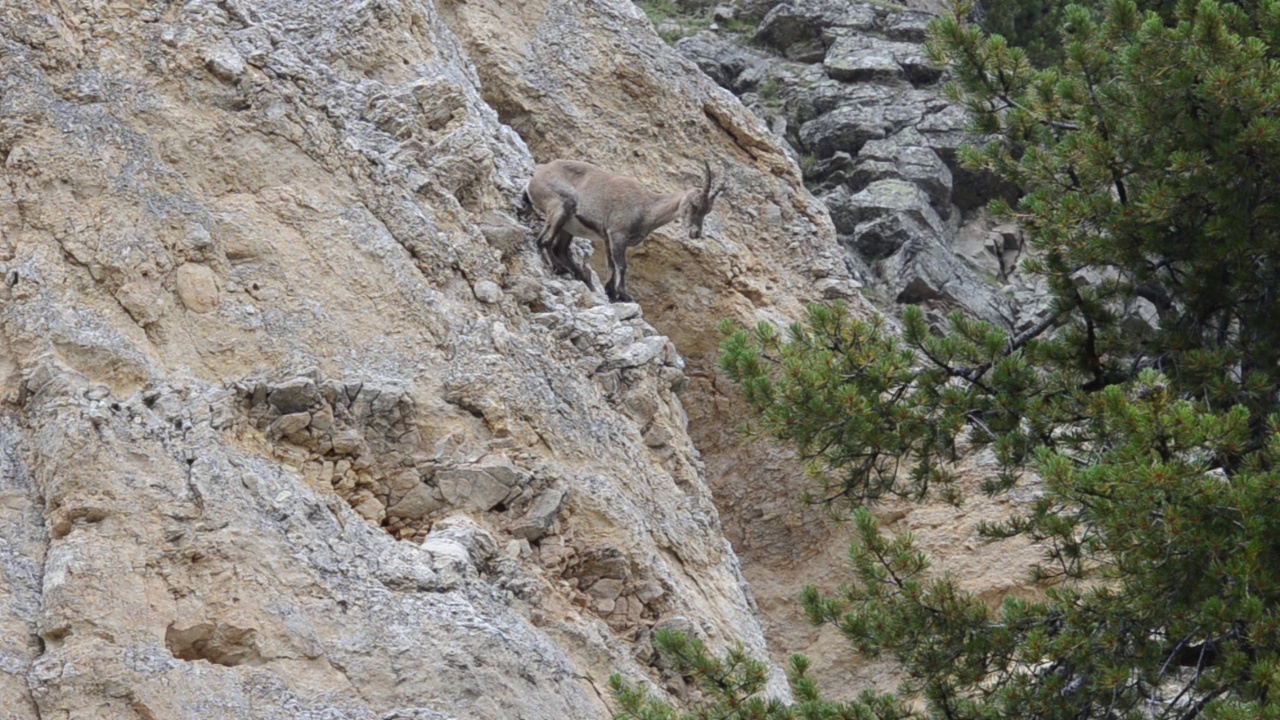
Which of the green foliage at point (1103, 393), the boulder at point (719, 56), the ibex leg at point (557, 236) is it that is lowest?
the boulder at point (719, 56)

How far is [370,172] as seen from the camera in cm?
1089

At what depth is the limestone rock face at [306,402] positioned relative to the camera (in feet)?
25.5

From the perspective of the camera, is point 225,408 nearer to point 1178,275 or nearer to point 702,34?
point 1178,275

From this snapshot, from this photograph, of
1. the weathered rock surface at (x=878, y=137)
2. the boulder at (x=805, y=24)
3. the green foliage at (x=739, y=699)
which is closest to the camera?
the green foliage at (x=739, y=699)

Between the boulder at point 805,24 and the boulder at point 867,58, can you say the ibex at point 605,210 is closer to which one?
the boulder at point 867,58

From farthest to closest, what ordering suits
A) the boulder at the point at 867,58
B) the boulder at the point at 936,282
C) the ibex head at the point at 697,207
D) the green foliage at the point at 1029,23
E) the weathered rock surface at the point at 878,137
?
the green foliage at the point at 1029,23 < the boulder at the point at 867,58 < the weathered rock surface at the point at 878,137 < the boulder at the point at 936,282 < the ibex head at the point at 697,207

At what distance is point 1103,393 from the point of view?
7.30m

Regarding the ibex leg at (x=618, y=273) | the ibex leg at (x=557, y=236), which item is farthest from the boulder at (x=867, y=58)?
the ibex leg at (x=557, y=236)

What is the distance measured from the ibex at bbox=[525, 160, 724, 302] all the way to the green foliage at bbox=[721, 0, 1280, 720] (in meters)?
3.61

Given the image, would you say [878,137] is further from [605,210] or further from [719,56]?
[605,210]

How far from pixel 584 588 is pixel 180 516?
238cm

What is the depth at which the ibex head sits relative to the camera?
14.0 m

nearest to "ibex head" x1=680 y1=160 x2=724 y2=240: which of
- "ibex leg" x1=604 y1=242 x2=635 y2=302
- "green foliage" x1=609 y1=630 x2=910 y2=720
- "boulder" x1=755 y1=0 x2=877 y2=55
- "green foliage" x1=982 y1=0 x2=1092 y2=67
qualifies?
"ibex leg" x1=604 y1=242 x2=635 y2=302

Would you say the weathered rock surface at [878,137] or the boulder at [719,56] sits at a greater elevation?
the weathered rock surface at [878,137]
